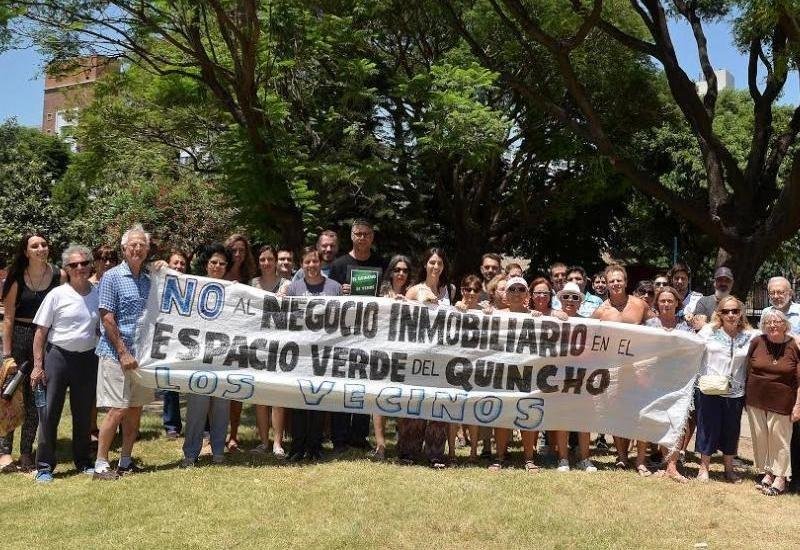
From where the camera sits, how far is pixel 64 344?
6398mm

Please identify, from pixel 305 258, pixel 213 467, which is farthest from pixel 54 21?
pixel 213 467

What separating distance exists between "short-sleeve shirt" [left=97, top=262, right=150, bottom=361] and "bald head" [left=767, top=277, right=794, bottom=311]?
5.61 m

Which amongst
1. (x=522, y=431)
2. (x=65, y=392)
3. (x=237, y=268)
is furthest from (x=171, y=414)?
(x=522, y=431)

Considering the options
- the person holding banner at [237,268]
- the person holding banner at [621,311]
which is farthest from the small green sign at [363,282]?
the person holding banner at [621,311]

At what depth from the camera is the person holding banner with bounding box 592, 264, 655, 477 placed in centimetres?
707

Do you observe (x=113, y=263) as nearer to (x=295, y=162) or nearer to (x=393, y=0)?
(x=295, y=162)

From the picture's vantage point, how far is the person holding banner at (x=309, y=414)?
7.04 meters

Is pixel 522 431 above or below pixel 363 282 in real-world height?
below

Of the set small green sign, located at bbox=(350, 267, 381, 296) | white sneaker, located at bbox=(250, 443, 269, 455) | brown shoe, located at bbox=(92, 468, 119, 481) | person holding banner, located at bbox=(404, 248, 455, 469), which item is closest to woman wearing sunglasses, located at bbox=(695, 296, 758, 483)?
person holding banner, located at bbox=(404, 248, 455, 469)

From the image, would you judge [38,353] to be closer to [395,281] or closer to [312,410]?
[312,410]

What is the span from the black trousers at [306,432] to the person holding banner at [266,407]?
196 millimetres

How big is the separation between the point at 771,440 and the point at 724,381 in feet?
1.99

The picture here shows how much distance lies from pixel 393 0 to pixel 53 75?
6.91m

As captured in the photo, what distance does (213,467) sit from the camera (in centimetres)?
671
